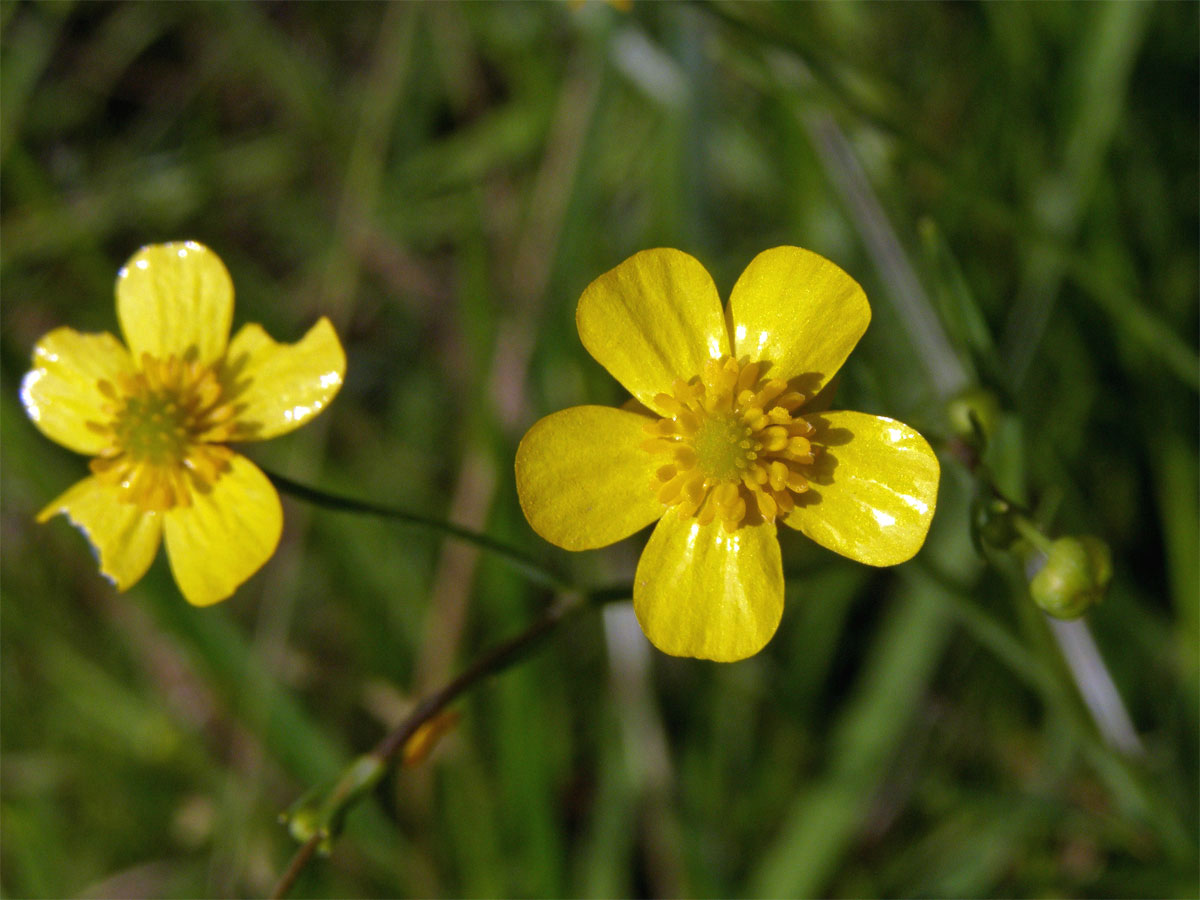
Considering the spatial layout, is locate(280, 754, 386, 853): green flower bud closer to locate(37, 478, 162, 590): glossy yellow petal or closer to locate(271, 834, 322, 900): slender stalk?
locate(271, 834, 322, 900): slender stalk

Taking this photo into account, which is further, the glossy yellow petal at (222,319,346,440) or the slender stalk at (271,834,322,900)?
the glossy yellow petal at (222,319,346,440)

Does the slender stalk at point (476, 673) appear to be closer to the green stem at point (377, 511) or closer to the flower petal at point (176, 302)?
the green stem at point (377, 511)

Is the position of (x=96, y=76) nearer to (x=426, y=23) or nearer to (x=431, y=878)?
(x=426, y=23)

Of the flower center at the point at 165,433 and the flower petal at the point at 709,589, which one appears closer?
the flower petal at the point at 709,589

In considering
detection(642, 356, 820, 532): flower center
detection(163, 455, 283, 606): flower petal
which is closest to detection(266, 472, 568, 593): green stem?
detection(163, 455, 283, 606): flower petal

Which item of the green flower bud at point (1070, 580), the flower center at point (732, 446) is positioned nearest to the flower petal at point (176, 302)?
the flower center at point (732, 446)

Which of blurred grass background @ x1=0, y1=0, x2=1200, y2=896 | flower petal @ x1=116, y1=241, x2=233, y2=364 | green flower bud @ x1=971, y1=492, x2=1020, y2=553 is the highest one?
flower petal @ x1=116, y1=241, x2=233, y2=364
